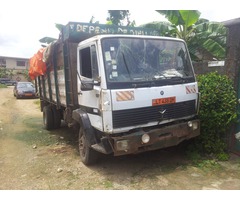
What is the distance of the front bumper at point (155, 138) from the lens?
3.77 metres

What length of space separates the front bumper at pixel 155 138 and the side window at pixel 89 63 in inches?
45.1

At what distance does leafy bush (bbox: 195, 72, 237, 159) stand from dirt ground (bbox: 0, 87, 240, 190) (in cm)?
34

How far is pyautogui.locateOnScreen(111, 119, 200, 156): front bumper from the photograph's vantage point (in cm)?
377

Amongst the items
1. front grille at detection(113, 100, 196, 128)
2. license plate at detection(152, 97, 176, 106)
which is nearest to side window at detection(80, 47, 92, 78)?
front grille at detection(113, 100, 196, 128)

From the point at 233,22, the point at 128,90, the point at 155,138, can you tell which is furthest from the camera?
the point at 233,22

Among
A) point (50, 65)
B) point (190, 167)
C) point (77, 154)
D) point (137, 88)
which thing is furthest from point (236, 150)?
point (50, 65)

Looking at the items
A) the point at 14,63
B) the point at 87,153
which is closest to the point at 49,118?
the point at 87,153

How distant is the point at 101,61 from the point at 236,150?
3.09m

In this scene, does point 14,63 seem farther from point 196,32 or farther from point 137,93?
point 137,93

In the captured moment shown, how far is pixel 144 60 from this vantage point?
4141 mm

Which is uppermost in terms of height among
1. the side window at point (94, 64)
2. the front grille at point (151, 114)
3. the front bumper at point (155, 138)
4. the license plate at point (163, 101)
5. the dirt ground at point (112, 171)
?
the side window at point (94, 64)

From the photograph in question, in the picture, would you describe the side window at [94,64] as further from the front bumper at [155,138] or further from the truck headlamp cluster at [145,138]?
the truck headlamp cluster at [145,138]

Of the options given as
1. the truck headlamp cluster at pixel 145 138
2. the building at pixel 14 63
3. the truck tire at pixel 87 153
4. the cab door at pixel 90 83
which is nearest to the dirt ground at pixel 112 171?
the truck tire at pixel 87 153

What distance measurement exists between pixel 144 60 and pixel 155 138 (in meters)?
1.32
